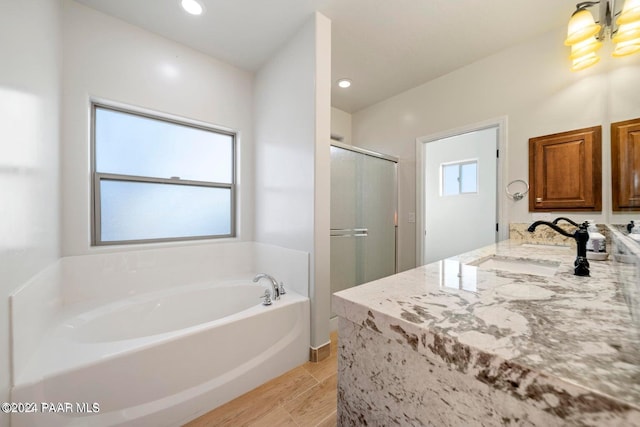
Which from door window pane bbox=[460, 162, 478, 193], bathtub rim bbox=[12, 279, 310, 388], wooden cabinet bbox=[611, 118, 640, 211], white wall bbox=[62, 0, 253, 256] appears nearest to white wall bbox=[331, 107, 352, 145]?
white wall bbox=[62, 0, 253, 256]

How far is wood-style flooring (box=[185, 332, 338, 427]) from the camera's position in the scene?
1.24 meters

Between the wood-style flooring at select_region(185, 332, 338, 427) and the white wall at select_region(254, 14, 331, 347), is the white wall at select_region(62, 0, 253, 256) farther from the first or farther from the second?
the wood-style flooring at select_region(185, 332, 338, 427)

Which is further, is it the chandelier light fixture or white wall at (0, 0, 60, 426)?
the chandelier light fixture

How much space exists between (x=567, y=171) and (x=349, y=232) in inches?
74.0

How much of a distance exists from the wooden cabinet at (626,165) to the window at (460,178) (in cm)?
247

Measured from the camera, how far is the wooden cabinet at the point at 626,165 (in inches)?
41.1

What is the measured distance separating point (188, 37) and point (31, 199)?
1.76m

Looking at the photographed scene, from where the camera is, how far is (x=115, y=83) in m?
1.84

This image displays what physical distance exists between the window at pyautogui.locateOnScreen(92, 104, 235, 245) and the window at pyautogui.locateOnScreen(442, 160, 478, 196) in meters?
3.83

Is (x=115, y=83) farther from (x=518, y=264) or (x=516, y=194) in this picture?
(x=516, y=194)

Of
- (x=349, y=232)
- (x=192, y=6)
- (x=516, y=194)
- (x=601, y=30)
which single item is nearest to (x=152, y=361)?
(x=349, y=232)

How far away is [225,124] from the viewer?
2.41m

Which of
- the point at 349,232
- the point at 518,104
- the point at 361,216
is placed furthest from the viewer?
the point at 361,216

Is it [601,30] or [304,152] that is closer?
→ [601,30]
